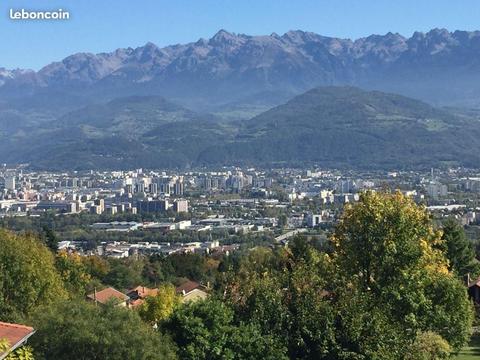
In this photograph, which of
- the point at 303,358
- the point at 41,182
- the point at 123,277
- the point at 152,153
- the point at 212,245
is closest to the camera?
Result: the point at 303,358

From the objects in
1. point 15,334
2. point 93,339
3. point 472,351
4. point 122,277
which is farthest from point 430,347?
point 122,277

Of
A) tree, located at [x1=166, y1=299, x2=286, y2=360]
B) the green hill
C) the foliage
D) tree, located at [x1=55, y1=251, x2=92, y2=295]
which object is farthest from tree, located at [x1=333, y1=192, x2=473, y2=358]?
the green hill

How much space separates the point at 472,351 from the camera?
2275cm

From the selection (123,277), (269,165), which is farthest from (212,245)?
(269,165)

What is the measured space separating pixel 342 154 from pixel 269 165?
49.9ft

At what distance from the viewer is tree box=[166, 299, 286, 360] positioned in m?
14.9

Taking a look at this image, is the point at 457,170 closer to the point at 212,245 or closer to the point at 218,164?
the point at 218,164

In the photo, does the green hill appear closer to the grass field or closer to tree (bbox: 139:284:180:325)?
the grass field

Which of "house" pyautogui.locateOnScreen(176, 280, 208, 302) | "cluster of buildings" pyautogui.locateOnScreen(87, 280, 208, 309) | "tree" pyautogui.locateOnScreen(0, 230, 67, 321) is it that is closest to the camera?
"tree" pyautogui.locateOnScreen(0, 230, 67, 321)

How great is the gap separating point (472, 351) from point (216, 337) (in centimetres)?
986

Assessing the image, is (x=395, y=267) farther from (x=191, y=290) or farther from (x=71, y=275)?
(x=191, y=290)

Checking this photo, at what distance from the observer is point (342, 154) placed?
7411 inches

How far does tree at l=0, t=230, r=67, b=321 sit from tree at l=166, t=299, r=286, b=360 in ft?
19.3

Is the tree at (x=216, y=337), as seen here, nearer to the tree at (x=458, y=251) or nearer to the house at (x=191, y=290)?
the tree at (x=458, y=251)
